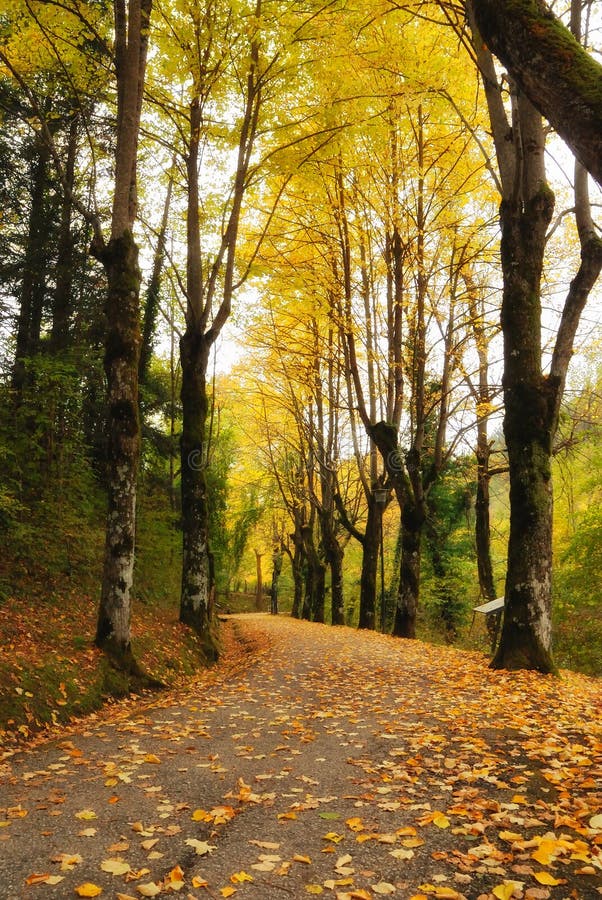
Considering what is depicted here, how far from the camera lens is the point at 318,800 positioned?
11.8 feet

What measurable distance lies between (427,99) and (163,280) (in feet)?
35.6

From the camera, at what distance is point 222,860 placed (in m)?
2.84

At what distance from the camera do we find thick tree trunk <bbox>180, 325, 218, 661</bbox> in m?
10.4

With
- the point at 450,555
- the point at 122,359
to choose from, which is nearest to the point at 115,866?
the point at 122,359

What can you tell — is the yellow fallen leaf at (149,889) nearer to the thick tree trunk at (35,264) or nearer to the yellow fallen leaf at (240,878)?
the yellow fallen leaf at (240,878)

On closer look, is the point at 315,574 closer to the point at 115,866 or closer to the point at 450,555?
the point at 450,555

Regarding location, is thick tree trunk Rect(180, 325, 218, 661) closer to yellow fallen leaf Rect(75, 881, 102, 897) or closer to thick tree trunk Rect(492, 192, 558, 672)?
thick tree trunk Rect(492, 192, 558, 672)

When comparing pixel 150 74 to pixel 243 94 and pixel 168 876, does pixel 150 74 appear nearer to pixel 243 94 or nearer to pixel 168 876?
pixel 243 94

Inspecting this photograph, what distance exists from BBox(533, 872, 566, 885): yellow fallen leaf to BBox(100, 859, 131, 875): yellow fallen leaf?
190 cm

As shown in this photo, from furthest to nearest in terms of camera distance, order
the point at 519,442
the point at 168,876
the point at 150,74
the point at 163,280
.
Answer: the point at 163,280, the point at 150,74, the point at 519,442, the point at 168,876

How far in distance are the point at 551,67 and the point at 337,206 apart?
12.7 metres

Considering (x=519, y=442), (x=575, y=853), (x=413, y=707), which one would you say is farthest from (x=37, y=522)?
(x=575, y=853)

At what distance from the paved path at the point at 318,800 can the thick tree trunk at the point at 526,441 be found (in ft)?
3.36

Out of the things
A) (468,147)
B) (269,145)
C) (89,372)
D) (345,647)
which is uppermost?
(468,147)
